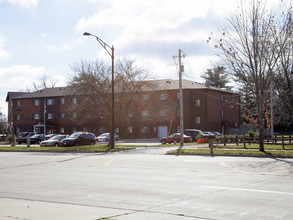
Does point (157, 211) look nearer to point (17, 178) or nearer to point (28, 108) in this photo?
point (17, 178)

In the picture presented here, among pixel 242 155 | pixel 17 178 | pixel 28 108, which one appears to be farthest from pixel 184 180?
pixel 28 108

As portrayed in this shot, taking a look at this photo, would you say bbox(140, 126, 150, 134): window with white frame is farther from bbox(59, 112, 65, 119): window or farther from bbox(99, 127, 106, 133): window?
bbox(59, 112, 65, 119): window

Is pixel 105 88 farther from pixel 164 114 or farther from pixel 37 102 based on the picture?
pixel 37 102

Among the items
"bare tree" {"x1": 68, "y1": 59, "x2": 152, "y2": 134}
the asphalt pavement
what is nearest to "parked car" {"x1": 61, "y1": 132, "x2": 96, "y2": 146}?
"bare tree" {"x1": 68, "y1": 59, "x2": 152, "y2": 134}

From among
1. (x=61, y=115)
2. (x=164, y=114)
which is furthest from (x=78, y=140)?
(x=61, y=115)

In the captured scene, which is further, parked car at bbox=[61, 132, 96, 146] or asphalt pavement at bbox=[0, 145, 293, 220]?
parked car at bbox=[61, 132, 96, 146]

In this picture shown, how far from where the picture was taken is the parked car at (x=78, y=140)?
36.9 m

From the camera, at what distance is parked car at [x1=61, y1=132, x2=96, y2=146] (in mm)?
36938

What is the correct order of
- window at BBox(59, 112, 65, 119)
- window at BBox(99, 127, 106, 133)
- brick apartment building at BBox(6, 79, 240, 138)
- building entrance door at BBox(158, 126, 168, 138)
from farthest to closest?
window at BBox(59, 112, 65, 119) → window at BBox(99, 127, 106, 133) → building entrance door at BBox(158, 126, 168, 138) → brick apartment building at BBox(6, 79, 240, 138)

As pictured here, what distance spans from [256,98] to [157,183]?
15.4m

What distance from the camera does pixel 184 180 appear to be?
12086mm

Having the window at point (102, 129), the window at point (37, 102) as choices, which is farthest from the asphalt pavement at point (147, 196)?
the window at point (37, 102)

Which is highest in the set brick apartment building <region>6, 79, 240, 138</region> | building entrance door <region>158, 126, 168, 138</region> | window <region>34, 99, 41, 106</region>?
window <region>34, 99, 41, 106</region>

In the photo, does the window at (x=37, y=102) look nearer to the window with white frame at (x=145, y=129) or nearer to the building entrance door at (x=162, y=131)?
Result: the window with white frame at (x=145, y=129)
